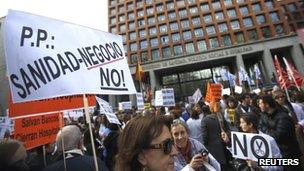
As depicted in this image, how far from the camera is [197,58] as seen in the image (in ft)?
154

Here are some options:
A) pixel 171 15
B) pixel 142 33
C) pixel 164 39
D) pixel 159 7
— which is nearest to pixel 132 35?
pixel 142 33

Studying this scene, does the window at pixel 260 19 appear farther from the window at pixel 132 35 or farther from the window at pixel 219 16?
the window at pixel 132 35

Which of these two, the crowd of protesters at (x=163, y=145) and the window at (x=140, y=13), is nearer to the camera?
the crowd of protesters at (x=163, y=145)

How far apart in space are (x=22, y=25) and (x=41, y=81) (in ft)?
1.90

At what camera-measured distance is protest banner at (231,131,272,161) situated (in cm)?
360

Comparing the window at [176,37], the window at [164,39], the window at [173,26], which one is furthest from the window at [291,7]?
the window at [164,39]

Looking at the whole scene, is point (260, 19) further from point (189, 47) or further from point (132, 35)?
point (132, 35)

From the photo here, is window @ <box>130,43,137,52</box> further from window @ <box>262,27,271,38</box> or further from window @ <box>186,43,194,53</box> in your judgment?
window @ <box>262,27,271,38</box>

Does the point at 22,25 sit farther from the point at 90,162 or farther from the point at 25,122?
the point at 25,122

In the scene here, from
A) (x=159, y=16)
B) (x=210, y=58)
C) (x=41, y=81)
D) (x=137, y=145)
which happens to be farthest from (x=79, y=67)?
(x=159, y=16)

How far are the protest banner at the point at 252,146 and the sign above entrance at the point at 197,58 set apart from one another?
43.7 meters

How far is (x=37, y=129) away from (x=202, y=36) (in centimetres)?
4543

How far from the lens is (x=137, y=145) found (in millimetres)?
2082

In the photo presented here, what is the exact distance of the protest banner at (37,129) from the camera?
15.0 ft
